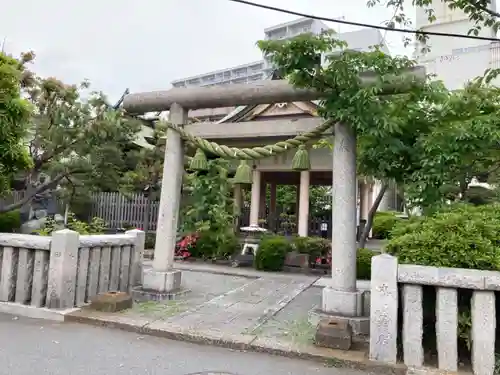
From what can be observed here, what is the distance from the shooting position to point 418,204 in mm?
4523

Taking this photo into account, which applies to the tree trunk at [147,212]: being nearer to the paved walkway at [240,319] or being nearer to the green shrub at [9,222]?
the green shrub at [9,222]

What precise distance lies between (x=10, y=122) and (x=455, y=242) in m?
6.30

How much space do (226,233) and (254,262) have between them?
125 centimetres

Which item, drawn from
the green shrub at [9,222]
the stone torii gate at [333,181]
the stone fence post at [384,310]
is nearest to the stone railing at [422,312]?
the stone fence post at [384,310]

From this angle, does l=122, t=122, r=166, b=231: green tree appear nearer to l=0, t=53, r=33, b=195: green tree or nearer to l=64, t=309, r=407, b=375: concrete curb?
l=0, t=53, r=33, b=195: green tree

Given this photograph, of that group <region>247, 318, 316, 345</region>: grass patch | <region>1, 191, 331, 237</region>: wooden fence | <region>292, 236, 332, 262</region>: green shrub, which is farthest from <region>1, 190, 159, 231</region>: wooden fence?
<region>247, 318, 316, 345</region>: grass patch

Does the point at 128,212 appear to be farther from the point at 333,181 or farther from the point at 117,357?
the point at 117,357

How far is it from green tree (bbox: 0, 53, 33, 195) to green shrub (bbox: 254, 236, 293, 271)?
554cm

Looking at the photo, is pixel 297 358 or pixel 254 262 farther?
pixel 254 262

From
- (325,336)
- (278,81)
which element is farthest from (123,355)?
(278,81)

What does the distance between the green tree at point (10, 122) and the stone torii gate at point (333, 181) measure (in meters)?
1.64

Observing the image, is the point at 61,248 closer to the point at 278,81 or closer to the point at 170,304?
the point at 170,304

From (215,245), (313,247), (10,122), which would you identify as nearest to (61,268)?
(10,122)

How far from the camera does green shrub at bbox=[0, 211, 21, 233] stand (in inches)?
501
